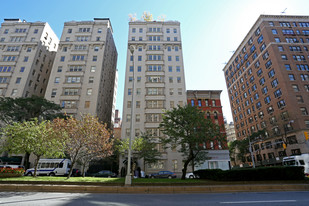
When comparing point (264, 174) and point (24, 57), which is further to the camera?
point (24, 57)

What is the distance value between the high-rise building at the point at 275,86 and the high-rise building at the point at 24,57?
200 ft

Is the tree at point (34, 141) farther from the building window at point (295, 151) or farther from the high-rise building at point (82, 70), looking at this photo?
the building window at point (295, 151)

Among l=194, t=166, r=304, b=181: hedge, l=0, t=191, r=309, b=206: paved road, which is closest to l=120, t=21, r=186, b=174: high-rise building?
l=194, t=166, r=304, b=181: hedge

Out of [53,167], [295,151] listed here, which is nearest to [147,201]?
[53,167]

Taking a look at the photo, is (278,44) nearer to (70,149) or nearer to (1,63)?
(70,149)

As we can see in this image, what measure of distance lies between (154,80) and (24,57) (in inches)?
1508

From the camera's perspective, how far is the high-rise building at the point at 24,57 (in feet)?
149

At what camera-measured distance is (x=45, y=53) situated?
178ft

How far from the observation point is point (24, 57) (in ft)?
162

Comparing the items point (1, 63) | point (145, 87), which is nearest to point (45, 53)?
point (1, 63)

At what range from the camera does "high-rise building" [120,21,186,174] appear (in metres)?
38.4

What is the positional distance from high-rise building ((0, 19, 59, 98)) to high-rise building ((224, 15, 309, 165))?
61031mm

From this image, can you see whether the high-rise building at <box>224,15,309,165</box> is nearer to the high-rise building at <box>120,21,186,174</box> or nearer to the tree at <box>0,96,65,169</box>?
the high-rise building at <box>120,21,186,174</box>

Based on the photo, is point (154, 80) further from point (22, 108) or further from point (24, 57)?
point (24, 57)
